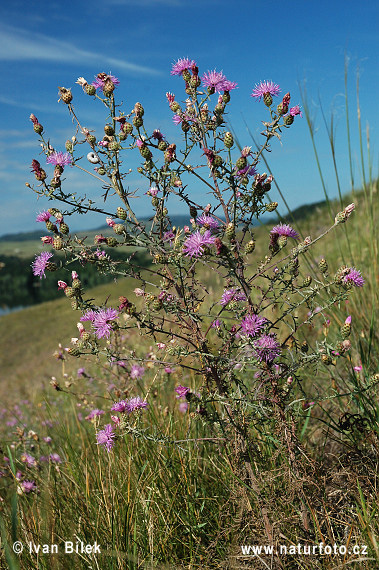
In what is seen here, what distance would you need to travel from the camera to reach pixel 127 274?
1888 millimetres

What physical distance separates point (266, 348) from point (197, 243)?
1.68ft

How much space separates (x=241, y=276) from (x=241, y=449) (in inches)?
31.8

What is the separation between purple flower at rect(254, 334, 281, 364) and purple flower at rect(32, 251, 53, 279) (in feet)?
3.40

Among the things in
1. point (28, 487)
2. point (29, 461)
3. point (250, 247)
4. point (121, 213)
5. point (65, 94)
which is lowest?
point (28, 487)

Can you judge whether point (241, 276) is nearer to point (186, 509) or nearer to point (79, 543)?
point (186, 509)

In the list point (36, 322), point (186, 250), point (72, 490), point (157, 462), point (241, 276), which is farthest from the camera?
point (36, 322)

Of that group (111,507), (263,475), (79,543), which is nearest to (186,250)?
(263,475)

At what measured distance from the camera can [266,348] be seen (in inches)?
70.7

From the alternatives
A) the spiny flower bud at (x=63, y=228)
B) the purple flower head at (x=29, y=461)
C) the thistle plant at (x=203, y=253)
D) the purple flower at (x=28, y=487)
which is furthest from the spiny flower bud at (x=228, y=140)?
the purple flower head at (x=29, y=461)

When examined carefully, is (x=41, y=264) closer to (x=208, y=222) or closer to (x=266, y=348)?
(x=208, y=222)

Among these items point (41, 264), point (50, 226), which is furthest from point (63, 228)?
point (41, 264)

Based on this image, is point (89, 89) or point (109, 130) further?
point (89, 89)

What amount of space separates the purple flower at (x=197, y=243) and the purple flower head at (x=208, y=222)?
0.10 m

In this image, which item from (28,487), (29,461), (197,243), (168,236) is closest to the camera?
(197,243)
